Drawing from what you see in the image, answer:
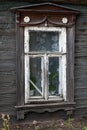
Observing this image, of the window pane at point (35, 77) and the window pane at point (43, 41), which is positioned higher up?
the window pane at point (43, 41)

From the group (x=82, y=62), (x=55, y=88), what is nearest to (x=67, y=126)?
(x=55, y=88)

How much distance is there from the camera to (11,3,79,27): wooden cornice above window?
6.21m

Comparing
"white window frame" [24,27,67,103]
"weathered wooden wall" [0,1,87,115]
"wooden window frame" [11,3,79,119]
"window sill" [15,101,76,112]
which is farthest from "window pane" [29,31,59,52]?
"window sill" [15,101,76,112]

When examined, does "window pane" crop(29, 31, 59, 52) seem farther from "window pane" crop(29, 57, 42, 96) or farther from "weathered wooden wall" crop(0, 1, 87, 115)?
"weathered wooden wall" crop(0, 1, 87, 115)

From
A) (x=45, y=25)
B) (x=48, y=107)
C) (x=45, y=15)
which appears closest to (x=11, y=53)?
(x=45, y=25)

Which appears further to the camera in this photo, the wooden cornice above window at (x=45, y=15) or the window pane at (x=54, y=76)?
the window pane at (x=54, y=76)

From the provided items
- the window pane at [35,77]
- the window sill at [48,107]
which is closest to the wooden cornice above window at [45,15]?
the window pane at [35,77]

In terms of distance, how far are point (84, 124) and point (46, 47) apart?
5.66ft

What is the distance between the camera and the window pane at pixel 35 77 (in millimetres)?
6520

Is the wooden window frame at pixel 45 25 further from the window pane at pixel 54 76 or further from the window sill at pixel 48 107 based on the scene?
the window pane at pixel 54 76

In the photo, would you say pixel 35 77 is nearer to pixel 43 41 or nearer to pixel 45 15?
pixel 43 41

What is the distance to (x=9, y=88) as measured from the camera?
6.35 meters

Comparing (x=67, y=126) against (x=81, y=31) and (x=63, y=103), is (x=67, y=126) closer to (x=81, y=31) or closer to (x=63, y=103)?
(x=63, y=103)

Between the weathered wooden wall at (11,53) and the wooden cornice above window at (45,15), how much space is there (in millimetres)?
155
